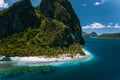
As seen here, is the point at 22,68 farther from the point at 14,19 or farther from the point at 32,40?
the point at 14,19

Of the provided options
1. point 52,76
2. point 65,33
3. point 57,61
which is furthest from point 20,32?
point 52,76

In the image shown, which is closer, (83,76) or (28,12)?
(83,76)

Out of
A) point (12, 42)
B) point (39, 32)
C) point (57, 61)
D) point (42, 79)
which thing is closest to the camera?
point (42, 79)

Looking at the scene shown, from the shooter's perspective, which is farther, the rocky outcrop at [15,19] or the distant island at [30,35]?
the rocky outcrop at [15,19]

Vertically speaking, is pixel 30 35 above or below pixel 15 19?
below

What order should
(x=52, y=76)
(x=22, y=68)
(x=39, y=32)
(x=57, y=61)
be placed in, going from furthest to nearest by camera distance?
1. (x=39, y=32)
2. (x=57, y=61)
3. (x=22, y=68)
4. (x=52, y=76)

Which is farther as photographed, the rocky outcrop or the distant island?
the rocky outcrop

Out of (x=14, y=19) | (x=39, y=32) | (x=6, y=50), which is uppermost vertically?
(x=14, y=19)

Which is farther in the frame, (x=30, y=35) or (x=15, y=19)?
(x=15, y=19)
